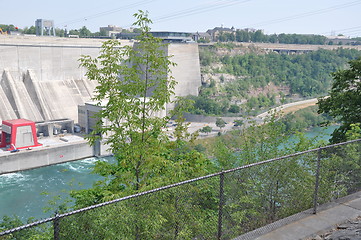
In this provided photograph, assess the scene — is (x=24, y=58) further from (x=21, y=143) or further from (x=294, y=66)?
(x=294, y=66)

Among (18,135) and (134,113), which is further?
(18,135)

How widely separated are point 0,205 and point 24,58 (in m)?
25.3

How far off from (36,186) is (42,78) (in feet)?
71.6

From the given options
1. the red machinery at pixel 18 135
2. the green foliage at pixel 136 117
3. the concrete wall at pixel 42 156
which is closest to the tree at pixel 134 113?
the green foliage at pixel 136 117

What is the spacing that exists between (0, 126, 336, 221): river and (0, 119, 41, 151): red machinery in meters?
3.27

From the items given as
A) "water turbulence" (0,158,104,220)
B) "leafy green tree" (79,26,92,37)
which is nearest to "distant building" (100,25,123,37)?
"leafy green tree" (79,26,92,37)

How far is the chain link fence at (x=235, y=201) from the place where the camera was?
441 centimetres

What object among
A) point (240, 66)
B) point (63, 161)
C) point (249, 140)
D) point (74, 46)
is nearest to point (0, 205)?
point (63, 161)

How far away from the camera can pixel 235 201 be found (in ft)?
18.4

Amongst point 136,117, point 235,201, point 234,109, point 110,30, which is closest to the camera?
point 235,201

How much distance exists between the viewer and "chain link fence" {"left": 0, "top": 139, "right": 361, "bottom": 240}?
441cm

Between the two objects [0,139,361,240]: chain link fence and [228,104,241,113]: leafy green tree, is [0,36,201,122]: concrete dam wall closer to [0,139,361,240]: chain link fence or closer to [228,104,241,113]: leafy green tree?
[228,104,241,113]: leafy green tree

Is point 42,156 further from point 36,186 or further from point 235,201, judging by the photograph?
point 235,201

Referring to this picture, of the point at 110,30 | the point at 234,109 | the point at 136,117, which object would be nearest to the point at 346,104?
the point at 136,117
